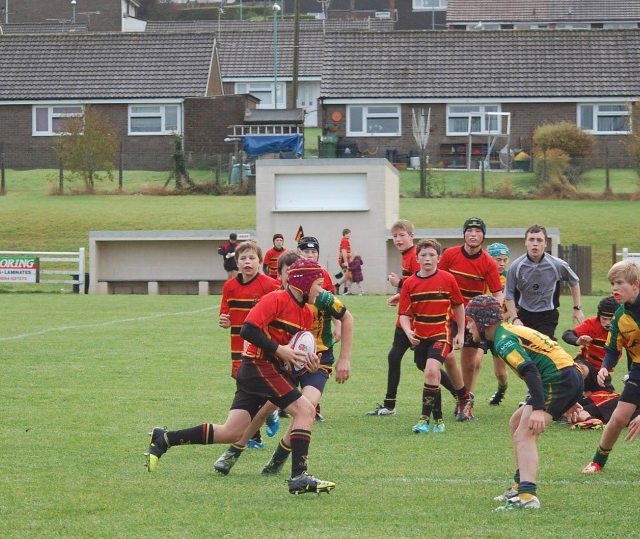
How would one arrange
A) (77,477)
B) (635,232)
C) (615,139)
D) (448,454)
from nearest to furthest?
(77,477) < (448,454) < (635,232) < (615,139)

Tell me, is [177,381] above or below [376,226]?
below

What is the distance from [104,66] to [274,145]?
12.9 m

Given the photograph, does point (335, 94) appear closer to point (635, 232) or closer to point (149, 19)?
point (635, 232)

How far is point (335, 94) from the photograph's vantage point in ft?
162

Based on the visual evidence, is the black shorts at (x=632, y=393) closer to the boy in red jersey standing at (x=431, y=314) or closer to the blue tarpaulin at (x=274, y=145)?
the boy in red jersey standing at (x=431, y=314)

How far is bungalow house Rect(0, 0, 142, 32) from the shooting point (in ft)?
268

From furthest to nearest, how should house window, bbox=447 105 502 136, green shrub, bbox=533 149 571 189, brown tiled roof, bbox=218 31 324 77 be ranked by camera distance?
brown tiled roof, bbox=218 31 324 77, house window, bbox=447 105 502 136, green shrub, bbox=533 149 571 189

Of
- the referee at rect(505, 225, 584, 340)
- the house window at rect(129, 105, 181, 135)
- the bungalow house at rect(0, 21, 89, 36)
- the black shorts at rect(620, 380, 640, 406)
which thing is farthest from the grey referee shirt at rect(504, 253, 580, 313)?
the bungalow house at rect(0, 21, 89, 36)

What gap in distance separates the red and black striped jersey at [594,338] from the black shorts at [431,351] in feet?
5.28

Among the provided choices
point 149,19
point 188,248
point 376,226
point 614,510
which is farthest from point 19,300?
point 149,19

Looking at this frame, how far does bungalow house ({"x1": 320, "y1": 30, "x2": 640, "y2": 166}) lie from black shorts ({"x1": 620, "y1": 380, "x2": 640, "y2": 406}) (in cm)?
4069

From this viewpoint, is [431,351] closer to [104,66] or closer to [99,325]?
[99,325]

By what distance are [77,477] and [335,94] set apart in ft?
141

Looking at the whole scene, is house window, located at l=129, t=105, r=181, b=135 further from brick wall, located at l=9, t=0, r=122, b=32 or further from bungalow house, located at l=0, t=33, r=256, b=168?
brick wall, located at l=9, t=0, r=122, b=32
